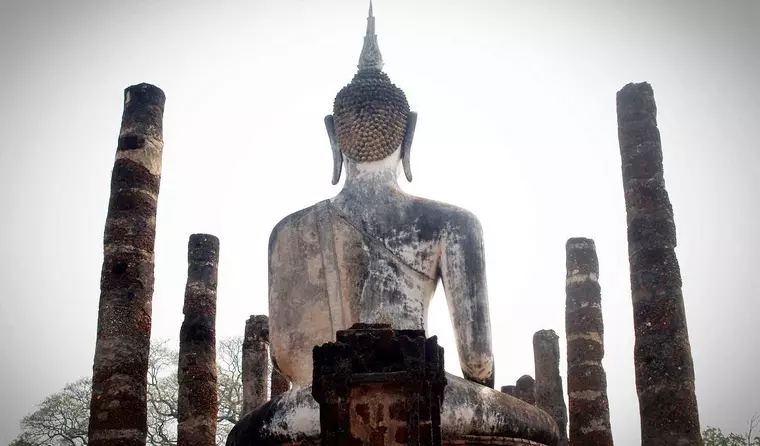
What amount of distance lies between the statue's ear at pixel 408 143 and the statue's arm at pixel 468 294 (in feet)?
2.03

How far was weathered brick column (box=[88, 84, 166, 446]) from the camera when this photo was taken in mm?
8781

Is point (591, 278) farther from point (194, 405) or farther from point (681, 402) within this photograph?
point (194, 405)

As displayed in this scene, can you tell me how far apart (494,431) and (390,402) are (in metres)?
0.83

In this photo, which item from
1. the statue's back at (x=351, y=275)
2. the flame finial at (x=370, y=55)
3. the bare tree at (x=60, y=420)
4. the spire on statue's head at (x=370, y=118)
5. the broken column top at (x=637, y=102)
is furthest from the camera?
the bare tree at (x=60, y=420)

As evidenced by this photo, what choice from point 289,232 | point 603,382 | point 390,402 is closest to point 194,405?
point 603,382

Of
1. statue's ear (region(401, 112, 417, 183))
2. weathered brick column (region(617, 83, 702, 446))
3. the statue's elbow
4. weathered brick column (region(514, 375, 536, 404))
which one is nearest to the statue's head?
statue's ear (region(401, 112, 417, 183))

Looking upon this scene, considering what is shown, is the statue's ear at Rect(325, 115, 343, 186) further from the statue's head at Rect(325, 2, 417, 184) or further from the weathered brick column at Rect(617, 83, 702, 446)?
the weathered brick column at Rect(617, 83, 702, 446)

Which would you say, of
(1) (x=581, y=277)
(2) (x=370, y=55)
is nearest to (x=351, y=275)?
(2) (x=370, y=55)

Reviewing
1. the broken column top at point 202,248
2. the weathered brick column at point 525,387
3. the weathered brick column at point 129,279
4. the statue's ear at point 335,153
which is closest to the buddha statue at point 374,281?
the statue's ear at point 335,153

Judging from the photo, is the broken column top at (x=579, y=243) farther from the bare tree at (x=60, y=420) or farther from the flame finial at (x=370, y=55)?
the bare tree at (x=60, y=420)

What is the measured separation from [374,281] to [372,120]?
941mm

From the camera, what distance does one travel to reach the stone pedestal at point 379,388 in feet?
10.4

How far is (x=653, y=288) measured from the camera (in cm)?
933

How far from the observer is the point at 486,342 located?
4.20m
